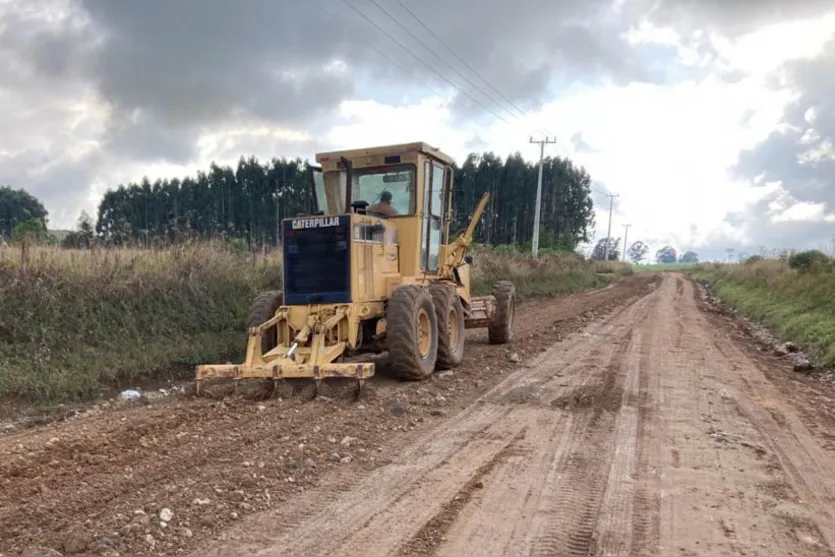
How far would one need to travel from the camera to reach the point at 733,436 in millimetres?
5922

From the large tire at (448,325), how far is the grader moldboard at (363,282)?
0.05 ft

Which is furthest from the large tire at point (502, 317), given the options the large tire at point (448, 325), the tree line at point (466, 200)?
the tree line at point (466, 200)

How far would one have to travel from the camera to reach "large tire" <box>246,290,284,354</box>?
782 cm

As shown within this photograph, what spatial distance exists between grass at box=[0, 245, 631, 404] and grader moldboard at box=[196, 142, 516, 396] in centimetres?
191

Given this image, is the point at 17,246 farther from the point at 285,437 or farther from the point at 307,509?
the point at 307,509

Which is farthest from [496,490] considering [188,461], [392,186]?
[392,186]

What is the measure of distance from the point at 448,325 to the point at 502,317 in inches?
112

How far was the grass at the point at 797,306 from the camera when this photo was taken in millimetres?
11680

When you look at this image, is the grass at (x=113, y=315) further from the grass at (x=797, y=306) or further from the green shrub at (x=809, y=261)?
the green shrub at (x=809, y=261)

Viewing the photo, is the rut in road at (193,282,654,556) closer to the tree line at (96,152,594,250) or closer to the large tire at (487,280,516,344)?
the large tire at (487,280,516,344)

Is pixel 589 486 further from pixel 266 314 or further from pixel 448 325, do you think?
pixel 266 314

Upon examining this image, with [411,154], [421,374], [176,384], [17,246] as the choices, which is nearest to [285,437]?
[421,374]

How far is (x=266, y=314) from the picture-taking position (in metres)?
8.10

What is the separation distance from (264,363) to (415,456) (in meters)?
2.67
